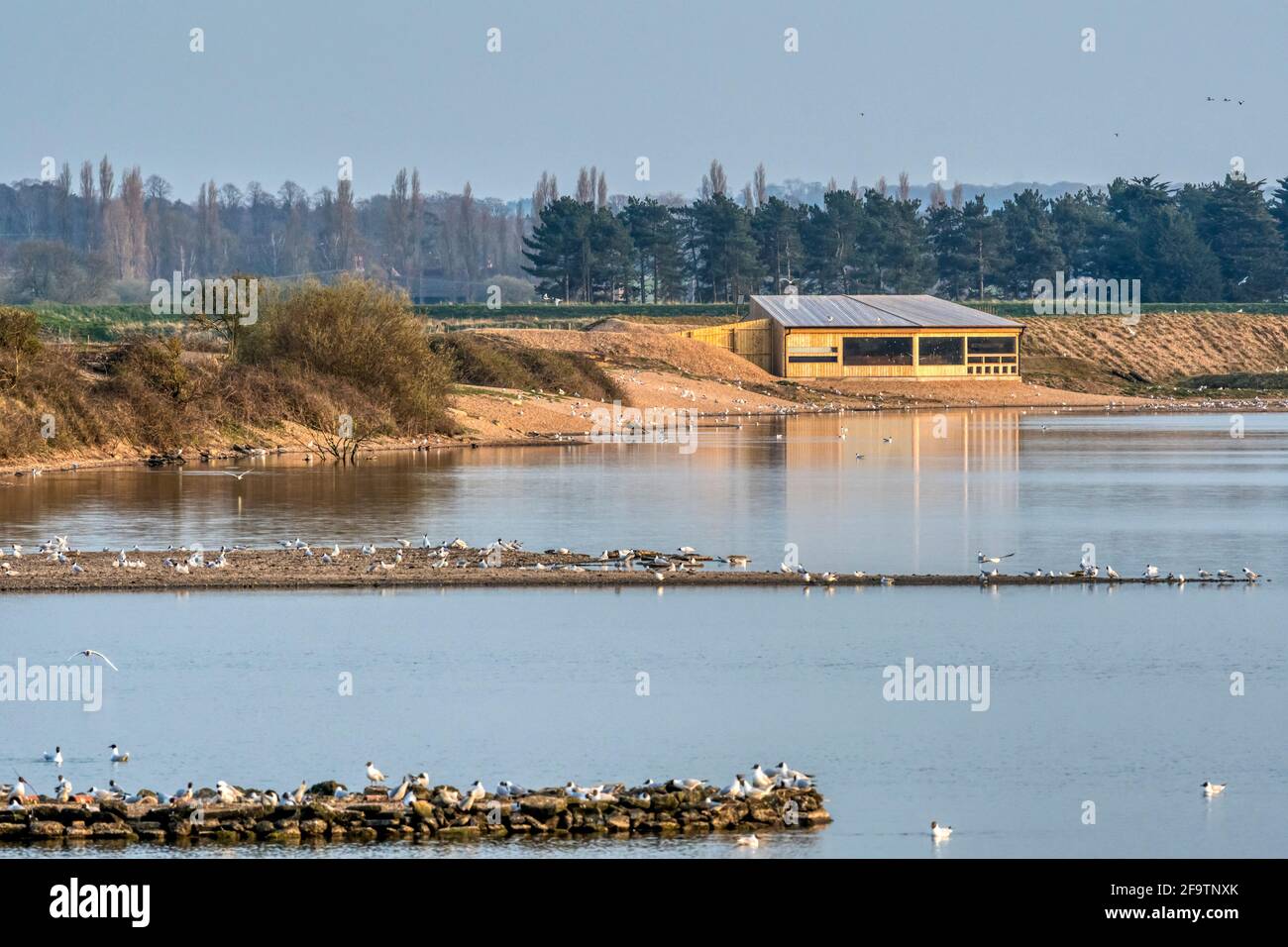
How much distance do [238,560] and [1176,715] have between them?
1839cm

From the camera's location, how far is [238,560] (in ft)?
115

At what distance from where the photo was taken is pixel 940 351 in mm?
123375

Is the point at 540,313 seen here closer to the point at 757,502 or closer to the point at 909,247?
the point at 909,247

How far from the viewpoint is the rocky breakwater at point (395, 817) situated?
17047 mm

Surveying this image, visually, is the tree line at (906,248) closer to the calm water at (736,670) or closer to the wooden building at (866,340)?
the wooden building at (866,340)

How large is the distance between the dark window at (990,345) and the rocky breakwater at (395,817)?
358 feet

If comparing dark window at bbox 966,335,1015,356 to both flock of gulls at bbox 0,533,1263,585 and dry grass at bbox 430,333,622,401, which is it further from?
flock of gulls at bbox 0,533,1263,585

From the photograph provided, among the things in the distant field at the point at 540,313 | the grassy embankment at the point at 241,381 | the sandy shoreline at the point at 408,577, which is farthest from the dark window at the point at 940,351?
the sandy shoreline at the point at 408,577

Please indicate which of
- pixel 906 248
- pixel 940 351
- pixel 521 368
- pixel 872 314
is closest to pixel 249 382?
pixel 521 368

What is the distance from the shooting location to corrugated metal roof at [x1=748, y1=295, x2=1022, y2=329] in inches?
4756

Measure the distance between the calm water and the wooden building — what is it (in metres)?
70.8

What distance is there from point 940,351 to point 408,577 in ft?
306

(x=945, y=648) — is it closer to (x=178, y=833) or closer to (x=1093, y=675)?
(x=1093, y=675)

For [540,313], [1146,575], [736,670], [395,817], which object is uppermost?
[540,313]
